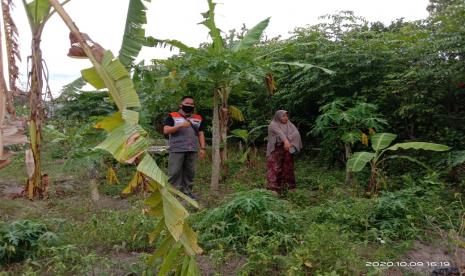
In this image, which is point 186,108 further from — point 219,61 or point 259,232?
point 259,232

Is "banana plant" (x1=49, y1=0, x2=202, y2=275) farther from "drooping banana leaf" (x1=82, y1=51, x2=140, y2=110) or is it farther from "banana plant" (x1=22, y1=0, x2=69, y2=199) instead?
"banana plant" (x1=22, y1=0, x2=69, y2=199)

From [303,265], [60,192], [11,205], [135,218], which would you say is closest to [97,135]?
[60,192]

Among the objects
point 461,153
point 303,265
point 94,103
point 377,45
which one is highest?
point 377,45

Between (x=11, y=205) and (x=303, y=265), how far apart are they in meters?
4.60

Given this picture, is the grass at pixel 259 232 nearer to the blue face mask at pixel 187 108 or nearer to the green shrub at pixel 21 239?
the green shrub at pixel 21 239

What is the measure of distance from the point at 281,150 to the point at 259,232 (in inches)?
114

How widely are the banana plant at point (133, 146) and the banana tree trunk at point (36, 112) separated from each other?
7.12 ft

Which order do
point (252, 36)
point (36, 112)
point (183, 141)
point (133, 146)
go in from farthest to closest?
point (252, 36) → point (183, 141) → point (36, 112) → point (133, 146)

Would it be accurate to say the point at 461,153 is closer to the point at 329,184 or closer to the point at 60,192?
the point at 329,184

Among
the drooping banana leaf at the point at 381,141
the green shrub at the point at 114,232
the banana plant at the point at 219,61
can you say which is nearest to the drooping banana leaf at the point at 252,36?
the banana plant at the point at 219,61

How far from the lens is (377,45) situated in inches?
319

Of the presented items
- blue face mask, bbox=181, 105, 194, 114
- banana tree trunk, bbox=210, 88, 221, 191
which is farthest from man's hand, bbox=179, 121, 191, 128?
banana tree trunk, bbox=210, 88, 221, 191

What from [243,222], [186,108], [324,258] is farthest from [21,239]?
[186,108]

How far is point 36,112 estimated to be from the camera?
5.25 meters
